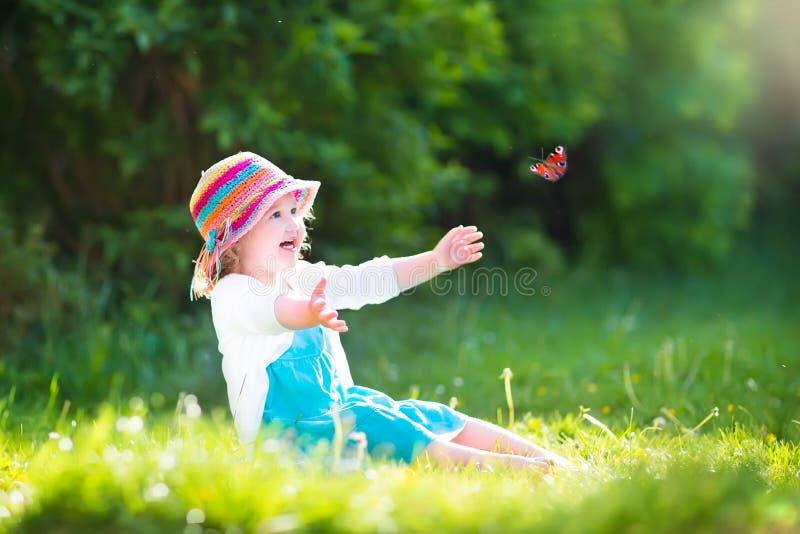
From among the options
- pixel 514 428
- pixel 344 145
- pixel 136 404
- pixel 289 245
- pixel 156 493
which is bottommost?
pixel 514 428

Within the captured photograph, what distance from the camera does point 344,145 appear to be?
5781 mm

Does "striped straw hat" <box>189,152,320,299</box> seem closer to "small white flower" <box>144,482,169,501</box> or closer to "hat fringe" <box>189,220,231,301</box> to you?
"hat fringe" <box>189,220,231,301</box>

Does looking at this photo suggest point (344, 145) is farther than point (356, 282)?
Yes

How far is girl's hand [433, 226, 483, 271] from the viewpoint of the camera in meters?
3.27

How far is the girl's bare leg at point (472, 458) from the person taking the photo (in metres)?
2.90

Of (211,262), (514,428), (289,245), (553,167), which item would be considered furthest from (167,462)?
(553,167)

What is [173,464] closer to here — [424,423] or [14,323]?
[424,423]

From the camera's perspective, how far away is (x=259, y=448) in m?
2.64

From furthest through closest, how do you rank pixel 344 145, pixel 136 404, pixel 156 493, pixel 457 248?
pixel 344 145 → pixel 136 404 → pixel 457 248 → pixel 156 493

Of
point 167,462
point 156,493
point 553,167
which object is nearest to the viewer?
point 156,493

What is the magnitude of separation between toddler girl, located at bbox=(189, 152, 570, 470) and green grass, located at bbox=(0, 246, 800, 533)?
0.16 m

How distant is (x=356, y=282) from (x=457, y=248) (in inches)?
16.1

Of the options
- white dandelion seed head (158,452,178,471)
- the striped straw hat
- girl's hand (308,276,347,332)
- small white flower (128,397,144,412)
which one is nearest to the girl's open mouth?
the striped straw hat

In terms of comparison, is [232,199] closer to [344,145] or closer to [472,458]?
[472,458]
